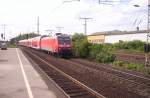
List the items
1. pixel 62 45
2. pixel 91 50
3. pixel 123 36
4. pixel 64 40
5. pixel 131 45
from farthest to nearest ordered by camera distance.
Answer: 1. pixel 123 36
2. pixel 131 45
3. pixel 64 40
4. pixel 62 45
5. pixel 91 50

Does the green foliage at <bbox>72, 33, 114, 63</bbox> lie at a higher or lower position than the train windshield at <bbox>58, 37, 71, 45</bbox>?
lower

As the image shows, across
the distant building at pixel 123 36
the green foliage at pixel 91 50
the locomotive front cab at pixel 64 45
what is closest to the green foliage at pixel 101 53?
the green foliage at pixel 91 50

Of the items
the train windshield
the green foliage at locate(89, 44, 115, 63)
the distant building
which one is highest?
the distant building

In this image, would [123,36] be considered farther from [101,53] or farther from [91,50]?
[101,53]

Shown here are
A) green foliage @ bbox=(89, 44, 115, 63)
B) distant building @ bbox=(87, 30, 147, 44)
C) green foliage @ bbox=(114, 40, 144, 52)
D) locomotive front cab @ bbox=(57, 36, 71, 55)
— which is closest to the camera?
green foliage @ bbox=(89, 44, 115, 63)

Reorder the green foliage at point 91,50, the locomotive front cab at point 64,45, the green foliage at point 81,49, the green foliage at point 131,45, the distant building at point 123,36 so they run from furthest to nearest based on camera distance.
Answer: the distant building at point 123,36 < the green foliage at point 131,45 < the green foliage at point 81,49 < the locomotive front cab at point 64,45 < the green foliage at point 91,50

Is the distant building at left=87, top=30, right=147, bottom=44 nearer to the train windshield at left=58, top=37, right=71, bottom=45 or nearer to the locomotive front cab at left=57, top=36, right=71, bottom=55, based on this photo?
the train windshield at left=58, top=37, right=71, bottom=45

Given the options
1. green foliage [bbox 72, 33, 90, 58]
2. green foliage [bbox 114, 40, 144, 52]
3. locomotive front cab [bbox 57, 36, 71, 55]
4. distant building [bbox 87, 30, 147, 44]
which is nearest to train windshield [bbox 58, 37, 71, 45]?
locomotive front cab [bbox 57, 36, 71, 55]

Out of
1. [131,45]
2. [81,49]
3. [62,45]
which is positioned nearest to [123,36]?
[131,45]

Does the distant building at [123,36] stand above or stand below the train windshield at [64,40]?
above

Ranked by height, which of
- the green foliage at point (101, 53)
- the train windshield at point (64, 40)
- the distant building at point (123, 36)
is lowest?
the green foliage at point (101, 53)

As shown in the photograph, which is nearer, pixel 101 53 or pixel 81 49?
pixel 101 53

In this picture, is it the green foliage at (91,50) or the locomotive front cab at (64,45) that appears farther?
the locomotive front cab at (64,45)

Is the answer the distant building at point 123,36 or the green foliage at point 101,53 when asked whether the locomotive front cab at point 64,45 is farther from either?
the distant building at point 123,36
